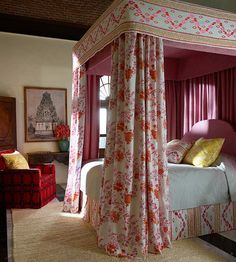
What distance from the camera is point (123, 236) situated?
2.64 metres

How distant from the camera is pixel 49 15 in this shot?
5.18m

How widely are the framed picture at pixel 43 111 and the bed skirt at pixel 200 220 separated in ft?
9.31

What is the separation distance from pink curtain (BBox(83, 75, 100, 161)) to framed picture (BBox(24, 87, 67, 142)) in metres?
2.08

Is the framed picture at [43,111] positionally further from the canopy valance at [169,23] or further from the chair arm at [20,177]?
the canopy valance at [169,23]

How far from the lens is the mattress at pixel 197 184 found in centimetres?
310

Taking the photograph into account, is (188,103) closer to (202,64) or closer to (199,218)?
(202,64)

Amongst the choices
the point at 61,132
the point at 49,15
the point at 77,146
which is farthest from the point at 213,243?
the point at 49,15

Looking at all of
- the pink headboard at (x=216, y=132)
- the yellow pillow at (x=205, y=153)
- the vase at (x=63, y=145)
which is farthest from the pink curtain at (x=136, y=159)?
the vase at (x=63, y=145)

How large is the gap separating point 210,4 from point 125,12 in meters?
2.28

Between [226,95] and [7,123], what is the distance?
3.94 meters

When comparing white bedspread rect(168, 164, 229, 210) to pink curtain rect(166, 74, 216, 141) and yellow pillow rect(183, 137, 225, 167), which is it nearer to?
yellow pillow rect(183, 137, 225, 167)

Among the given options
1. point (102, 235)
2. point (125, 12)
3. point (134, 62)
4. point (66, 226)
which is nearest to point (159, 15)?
point (125, 12)

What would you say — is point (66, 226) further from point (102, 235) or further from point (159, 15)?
point (159, 15)

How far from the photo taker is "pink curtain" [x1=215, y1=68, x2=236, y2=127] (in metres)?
4.02
